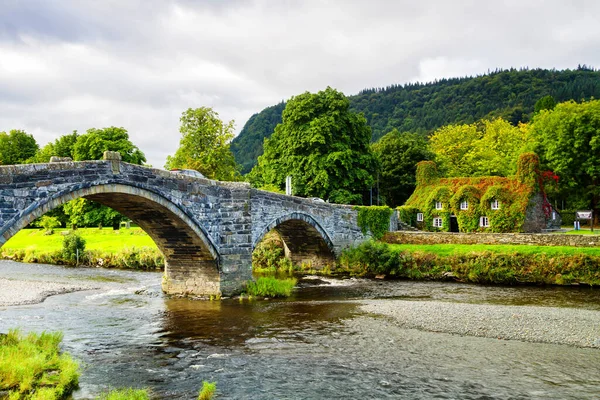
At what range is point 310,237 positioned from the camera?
3075 cm

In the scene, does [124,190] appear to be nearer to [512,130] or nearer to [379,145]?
[379,145]

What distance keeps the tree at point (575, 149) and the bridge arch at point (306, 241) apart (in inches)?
1055

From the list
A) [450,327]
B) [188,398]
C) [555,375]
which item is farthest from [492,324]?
[188,398]

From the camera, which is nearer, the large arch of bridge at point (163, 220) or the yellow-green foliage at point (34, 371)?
the yellow-green foliage at point (34, 371)

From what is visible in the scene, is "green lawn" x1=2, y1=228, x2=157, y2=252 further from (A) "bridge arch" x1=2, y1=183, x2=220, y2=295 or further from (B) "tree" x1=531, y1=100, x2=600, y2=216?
(B) "tree" x1=531, y1=100, x2=600, y2=216

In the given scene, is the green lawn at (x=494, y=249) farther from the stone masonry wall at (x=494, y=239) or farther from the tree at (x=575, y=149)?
the tree at (x=575, y=149)

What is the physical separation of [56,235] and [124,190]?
1226 inches

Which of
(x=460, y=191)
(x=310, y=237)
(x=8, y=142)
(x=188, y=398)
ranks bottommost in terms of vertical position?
(x=188, y=398)

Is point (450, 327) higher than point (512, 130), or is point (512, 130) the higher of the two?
point (512, 130)

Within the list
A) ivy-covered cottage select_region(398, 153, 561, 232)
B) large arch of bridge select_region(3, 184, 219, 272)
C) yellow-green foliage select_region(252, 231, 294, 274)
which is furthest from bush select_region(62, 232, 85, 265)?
ivy-covered cottage select_region(398, 153, 561, 232)

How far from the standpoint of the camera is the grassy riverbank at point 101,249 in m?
32.9

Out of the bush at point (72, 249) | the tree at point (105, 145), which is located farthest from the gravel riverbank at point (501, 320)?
the tree at point (105, 145)

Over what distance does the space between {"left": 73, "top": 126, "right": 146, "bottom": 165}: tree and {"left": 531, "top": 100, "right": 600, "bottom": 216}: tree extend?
3829cm

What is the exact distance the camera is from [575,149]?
4488 cm
